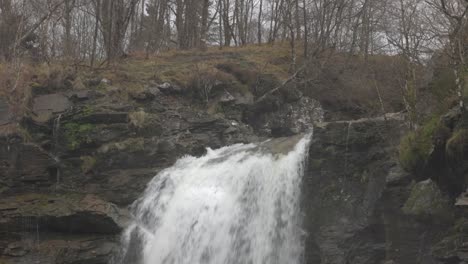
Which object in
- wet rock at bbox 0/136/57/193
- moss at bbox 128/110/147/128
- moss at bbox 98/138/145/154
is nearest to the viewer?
wet rock at bbox 0/136/57/193

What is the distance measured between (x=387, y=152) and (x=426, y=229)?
2.29 metres

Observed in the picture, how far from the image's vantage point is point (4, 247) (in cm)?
1230

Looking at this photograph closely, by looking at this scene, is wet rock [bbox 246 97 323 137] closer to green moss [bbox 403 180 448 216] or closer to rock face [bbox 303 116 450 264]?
rock face [bbox 303 116 450 264]

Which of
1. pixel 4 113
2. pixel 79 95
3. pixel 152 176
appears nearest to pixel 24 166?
pixel 4 113

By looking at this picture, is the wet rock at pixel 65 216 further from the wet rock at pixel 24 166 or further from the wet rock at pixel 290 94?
the wet rock at pixel 290 94

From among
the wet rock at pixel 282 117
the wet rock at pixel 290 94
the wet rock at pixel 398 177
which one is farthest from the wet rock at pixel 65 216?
the wet rock at pixel 290 94

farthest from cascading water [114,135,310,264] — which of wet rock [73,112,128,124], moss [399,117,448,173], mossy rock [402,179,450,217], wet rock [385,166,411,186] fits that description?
moss [399,117,448,173]

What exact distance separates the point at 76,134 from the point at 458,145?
10482 mm

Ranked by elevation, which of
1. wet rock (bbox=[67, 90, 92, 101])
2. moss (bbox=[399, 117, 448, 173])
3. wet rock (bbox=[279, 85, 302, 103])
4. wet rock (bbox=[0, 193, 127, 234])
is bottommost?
wet rock (bbox=[0, 193, 127, 234])

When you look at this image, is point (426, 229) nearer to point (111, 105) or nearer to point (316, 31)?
point (111, 105)

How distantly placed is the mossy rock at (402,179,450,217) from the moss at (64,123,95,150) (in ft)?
29.9

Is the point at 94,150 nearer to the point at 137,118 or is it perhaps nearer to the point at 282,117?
the point at 137,118

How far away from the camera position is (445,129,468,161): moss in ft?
28.3

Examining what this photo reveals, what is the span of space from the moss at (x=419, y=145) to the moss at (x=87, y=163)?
8.44m
